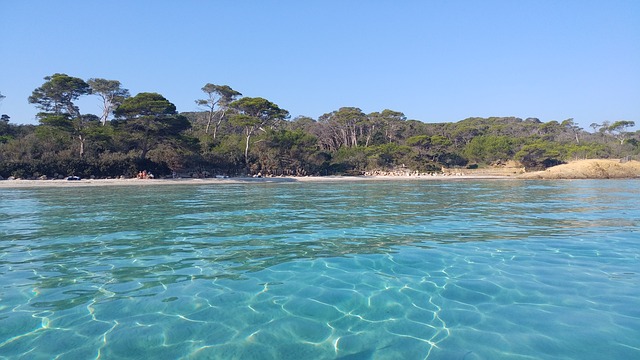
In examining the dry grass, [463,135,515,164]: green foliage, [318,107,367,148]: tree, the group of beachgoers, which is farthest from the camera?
[318,107,367,148]: tree

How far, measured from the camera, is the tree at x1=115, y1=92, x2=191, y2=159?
33094 mm

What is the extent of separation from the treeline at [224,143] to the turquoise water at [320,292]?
1024 inches

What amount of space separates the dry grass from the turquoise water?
32.0 m

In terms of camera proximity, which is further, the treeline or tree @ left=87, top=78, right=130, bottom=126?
tree @ left=87, top=78, right=130, bottom=126

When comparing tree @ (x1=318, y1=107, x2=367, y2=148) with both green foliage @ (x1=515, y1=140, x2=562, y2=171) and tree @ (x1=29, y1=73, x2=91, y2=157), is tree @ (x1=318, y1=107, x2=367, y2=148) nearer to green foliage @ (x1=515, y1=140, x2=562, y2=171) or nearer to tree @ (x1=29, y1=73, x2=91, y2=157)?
green foliage @ (x1=515, y1=140, x2=562, y2=171)

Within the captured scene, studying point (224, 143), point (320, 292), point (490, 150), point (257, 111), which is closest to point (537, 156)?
point (490, 150)

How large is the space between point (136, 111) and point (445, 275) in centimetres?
3396

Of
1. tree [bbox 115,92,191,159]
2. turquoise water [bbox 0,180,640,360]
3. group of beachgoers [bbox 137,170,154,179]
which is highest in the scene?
tree [bbox 115,92,191,159]

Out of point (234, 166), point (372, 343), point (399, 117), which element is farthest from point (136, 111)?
point (399, 117)

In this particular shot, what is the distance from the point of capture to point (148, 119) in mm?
33156

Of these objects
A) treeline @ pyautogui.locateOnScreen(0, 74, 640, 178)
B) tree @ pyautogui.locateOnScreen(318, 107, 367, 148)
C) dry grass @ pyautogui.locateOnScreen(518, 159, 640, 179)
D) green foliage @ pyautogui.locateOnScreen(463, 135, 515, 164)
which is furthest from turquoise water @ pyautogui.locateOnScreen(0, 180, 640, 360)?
tree @ pyautogui.locateOnScreen(318, 107, 367, 148)

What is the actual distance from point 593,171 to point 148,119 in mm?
40431

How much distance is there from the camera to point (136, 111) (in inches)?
1314

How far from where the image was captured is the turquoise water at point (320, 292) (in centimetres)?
320
